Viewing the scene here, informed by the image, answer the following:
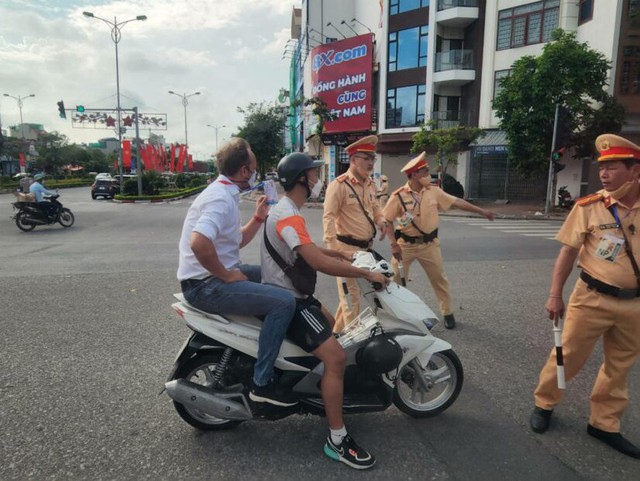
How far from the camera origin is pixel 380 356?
272 centimetres

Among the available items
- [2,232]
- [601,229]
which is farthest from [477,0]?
[601,229]

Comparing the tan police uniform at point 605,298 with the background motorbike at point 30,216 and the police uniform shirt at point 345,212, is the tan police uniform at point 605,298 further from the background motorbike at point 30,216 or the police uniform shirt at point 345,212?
the background motorbike at point 30,216

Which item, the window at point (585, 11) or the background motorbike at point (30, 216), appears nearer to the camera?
the background motorbike at point (30, 216)

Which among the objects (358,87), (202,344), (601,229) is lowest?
(202,344)

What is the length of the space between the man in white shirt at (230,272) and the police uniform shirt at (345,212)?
1.57 metres

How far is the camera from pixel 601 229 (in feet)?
8.77

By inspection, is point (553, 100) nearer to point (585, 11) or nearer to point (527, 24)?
point (585, 11)

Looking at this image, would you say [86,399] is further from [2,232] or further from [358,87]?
[358,87]

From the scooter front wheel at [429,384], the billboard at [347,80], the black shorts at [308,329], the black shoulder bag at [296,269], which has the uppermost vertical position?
the billboard at [347,80]

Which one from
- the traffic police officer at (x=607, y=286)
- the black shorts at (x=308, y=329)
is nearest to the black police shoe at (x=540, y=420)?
the traffic police officer at (x=607, y=286)

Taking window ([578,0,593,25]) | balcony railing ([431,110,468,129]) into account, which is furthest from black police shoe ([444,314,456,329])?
balcony railing ([431,110,468,129])

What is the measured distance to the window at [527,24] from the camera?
23625 mm

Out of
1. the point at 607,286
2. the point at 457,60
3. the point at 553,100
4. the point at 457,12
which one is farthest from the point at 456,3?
the point at 607,286

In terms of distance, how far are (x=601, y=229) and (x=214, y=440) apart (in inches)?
104
